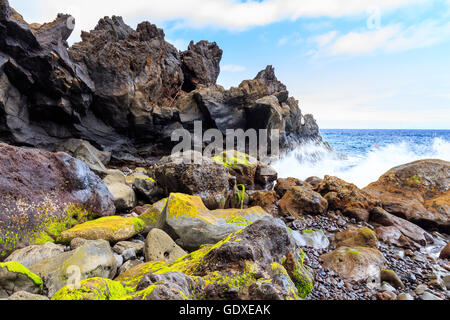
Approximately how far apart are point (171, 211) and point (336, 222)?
5267 mm

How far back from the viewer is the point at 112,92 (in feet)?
52.9

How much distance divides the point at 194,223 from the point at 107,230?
A: 162cm

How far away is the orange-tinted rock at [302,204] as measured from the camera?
25.0ft

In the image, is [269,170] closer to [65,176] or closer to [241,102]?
[65,176]

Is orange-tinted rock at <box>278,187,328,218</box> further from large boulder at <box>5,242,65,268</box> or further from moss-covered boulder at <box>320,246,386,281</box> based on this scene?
large boulder at <box>5,242,65,268</box>

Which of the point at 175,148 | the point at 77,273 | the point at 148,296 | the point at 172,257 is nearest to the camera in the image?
the point at 148,296

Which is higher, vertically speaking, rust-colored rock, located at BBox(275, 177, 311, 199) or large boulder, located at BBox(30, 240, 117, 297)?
large boulder, located at BBox(30, 240, 117, 297)

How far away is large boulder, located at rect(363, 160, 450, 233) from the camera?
7266mm

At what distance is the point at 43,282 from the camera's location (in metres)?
2.79

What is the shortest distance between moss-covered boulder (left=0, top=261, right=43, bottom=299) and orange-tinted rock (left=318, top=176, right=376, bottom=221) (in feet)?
25.8

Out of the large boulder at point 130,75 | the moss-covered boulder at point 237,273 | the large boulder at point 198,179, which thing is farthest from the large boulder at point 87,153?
the moss-covered boulder at point 237,273

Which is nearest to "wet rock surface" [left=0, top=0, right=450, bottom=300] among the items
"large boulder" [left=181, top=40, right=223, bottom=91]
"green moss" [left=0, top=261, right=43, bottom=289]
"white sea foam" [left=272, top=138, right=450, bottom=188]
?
"green moss" [left=0, top=261, right=43, bottom=289]

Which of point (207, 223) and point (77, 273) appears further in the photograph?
point (207, 223)
